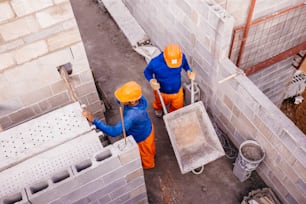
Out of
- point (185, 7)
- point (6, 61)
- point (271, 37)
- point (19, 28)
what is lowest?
point (271, 37)

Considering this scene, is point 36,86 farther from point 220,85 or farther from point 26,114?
point 220,85

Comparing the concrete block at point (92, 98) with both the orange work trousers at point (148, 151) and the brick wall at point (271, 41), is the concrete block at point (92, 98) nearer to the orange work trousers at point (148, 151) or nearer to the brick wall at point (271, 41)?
the orange work trousers at point (148, 151)

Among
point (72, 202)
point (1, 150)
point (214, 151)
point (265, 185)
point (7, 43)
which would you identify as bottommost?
point (265, 185)

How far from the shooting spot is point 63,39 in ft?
15.6

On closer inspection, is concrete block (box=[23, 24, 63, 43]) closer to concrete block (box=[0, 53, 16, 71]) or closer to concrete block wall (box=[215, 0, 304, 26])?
concrete block (box=[0, 53, 16, 71])

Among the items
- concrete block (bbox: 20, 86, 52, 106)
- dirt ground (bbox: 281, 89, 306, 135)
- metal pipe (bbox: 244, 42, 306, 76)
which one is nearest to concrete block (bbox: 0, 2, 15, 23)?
concrete block (bbox: 20, 86, 52, 106)

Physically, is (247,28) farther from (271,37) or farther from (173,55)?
(173,55)

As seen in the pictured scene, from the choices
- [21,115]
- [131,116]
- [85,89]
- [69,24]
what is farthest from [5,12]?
[131,116]

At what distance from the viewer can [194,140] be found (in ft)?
17.9

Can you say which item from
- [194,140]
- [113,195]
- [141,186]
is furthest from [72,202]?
[194,140]

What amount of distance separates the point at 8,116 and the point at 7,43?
4.35ft

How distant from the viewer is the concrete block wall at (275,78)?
800 centimetres

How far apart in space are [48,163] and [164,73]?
242 centimetres

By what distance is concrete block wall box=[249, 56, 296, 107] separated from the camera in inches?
315
